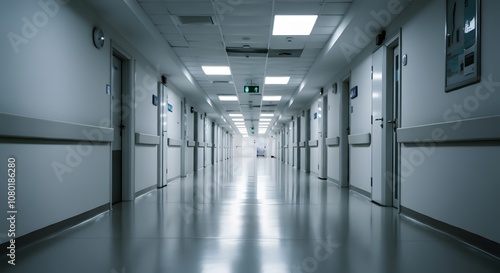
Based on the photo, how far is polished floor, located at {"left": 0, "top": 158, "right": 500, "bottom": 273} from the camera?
233cm

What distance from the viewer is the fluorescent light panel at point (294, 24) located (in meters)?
5.03

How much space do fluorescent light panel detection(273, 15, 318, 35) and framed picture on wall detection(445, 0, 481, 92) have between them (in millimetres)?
2182

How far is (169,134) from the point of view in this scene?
8422 millimetres

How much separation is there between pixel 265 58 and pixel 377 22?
291 cm

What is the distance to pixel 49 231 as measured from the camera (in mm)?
3150

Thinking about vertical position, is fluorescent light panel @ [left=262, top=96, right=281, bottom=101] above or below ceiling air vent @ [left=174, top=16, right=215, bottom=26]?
below

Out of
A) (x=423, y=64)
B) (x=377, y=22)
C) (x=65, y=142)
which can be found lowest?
(x=65, y=142)

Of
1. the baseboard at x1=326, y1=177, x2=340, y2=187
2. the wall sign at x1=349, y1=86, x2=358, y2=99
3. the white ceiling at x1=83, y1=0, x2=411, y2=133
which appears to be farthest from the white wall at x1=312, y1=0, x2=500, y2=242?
the baseboard at x1=326, y1=177, x2=340, y2=187

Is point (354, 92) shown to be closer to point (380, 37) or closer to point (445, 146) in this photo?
point (380, 37)

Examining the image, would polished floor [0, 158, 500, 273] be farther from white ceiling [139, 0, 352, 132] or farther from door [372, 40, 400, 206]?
white ceiling [139, 0, 352, 132]

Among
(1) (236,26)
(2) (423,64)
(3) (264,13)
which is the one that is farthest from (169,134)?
(2) (423,64)

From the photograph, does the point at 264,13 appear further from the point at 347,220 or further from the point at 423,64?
the point at 347,220

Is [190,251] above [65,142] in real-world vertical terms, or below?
below

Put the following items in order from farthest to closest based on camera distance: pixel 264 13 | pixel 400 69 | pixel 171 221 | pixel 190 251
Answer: pixel 264 13, pixel 400 69, pixel 171 221, pixel 190 251
